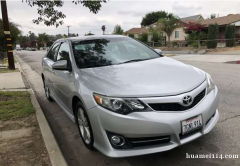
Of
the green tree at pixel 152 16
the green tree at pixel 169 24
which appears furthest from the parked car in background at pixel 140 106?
the green tree at pixel 152 16

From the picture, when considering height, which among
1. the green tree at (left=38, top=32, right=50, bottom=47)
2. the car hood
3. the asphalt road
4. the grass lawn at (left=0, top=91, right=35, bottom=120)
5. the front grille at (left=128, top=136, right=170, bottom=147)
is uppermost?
the green tree at (left=38, top=32, right=50, bottom=47)

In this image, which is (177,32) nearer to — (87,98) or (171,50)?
(171,50)

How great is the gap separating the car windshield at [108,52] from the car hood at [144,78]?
0.79 feet

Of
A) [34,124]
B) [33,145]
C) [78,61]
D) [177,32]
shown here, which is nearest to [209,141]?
[78,61]

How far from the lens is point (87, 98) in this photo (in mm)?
2775

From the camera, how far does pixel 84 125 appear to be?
3.12 meters

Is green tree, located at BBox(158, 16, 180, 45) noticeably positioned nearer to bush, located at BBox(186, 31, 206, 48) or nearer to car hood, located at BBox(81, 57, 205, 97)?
bush, located at BBox(186, 31, 206, 48)

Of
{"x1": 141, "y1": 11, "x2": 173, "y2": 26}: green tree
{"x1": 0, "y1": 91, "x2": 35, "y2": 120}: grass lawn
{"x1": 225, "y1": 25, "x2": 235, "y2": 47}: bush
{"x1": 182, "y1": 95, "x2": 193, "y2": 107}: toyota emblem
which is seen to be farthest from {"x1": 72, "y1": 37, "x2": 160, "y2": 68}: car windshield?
{"x1": 141, "y1": 11, "x2": 173, "y2": 26}: green tree

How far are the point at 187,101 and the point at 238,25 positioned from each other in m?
31.0

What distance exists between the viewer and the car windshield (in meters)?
3.59

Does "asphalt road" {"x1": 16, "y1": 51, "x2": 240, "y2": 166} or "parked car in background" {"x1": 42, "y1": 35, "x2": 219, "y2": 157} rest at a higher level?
"parked car in background" {"x1": 42, "y1": 35, "x2": 219, "y2": 157}

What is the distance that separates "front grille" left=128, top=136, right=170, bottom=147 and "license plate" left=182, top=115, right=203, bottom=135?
8.3 inches

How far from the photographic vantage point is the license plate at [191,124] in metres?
2.47

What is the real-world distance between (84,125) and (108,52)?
1.33 m
